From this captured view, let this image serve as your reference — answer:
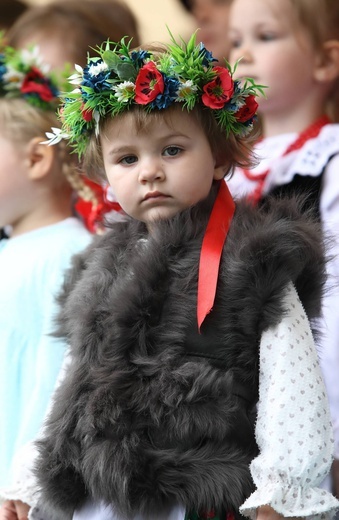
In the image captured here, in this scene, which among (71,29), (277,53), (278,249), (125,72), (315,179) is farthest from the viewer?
(71,29)

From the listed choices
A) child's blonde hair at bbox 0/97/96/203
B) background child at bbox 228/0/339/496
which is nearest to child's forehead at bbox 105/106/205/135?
background child at bbox 228/0/339/496

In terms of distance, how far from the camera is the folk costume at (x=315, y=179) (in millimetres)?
2201

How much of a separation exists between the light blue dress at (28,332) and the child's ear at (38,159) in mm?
174

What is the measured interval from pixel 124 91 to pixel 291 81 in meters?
Answer: 0.95

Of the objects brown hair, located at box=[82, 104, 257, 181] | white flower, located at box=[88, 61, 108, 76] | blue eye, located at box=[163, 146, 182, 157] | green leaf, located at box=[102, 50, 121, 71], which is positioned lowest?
blue eye, located at box=[163, 146, 182, 157]

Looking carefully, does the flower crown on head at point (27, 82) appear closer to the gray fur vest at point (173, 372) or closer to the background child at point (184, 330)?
the background child at point (184, 330)

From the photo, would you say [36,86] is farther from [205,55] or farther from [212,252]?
[212,252]

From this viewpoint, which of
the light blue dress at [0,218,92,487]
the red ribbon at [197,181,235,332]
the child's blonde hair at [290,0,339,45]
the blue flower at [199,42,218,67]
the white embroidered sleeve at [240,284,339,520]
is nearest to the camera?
the white embroidered sleeve at [240,284,339,520]

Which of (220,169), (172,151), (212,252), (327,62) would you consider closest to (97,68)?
(172,151)

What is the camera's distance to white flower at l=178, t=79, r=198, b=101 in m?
1.76

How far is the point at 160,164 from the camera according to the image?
1.78 metres

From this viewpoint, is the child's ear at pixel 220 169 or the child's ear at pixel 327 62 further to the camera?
the child's ear at pixel 327 62

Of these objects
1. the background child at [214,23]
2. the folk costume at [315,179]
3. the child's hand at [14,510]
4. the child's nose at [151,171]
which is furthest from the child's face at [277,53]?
the child's hand at [14,510]

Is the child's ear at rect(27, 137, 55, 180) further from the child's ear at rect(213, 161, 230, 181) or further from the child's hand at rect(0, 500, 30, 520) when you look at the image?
the child's hand at rect(0, 500, 30, 520)
